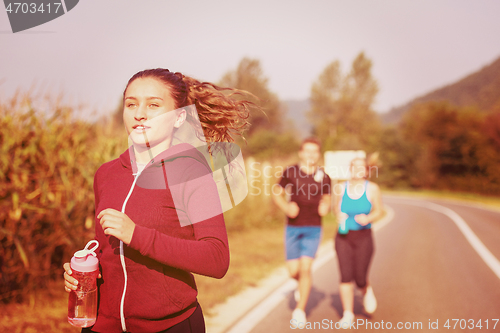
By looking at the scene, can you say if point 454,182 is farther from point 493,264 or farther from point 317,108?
point 493,264

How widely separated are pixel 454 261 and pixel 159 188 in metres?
8.48

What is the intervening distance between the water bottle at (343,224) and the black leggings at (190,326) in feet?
11.0

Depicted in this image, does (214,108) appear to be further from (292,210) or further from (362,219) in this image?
(362,219)

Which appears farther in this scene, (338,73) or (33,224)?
(338,73)

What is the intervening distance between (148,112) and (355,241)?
379 cm

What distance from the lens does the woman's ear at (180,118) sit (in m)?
1.77

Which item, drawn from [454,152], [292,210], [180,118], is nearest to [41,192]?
[292,210]

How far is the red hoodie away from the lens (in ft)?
5.08

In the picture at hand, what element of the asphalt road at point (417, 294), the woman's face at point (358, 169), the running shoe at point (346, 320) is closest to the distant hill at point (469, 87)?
the asphalt road at point (417, 294)

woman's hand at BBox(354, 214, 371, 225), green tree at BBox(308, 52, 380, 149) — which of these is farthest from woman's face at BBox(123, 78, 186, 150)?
green tree at BBox(308, 52, 380, 149)

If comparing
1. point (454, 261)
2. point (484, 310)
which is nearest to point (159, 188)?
point (484, 310)

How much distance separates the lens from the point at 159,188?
162cm

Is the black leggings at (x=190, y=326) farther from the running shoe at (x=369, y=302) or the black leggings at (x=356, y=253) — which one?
the running shoe at (x=369, y=302)

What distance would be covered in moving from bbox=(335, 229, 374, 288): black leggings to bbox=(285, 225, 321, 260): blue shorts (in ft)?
0.94
